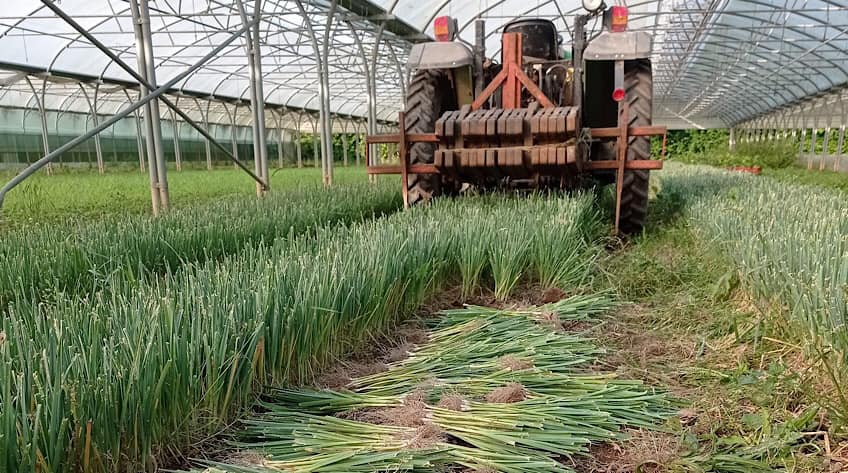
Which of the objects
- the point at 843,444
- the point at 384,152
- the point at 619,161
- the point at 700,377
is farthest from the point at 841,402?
the point at 384,152

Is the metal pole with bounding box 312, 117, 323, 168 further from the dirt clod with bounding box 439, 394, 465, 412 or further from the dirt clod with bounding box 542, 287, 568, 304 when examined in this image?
the dirt clod with bounding box 439, 394, 465, 412

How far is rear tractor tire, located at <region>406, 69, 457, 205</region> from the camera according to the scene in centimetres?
462

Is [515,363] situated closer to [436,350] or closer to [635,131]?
[436,350]

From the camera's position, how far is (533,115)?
3746 mm

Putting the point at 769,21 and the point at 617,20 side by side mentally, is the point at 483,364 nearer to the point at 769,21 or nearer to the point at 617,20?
the point at 617,20

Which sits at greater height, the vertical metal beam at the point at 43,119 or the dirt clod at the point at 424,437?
the vertical metal beam at the point at 43,119

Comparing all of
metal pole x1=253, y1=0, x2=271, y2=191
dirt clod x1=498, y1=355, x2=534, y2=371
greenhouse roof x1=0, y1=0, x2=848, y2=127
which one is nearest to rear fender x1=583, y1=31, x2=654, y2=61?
greenhouse roof x1=0, y1=0, x2=848, y2=127

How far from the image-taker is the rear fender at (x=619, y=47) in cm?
417

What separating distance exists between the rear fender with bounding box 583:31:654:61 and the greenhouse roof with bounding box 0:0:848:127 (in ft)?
8.37

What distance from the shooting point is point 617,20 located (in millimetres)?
4352

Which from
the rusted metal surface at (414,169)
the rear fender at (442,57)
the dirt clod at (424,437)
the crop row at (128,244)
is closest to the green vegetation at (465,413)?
the dirt clod at (424,437)

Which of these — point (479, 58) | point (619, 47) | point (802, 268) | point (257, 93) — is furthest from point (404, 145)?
point (257, 93)

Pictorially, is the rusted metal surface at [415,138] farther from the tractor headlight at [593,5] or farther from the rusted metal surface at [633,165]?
the tractor headlight at [593,5]

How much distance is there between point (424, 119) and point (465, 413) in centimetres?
345
